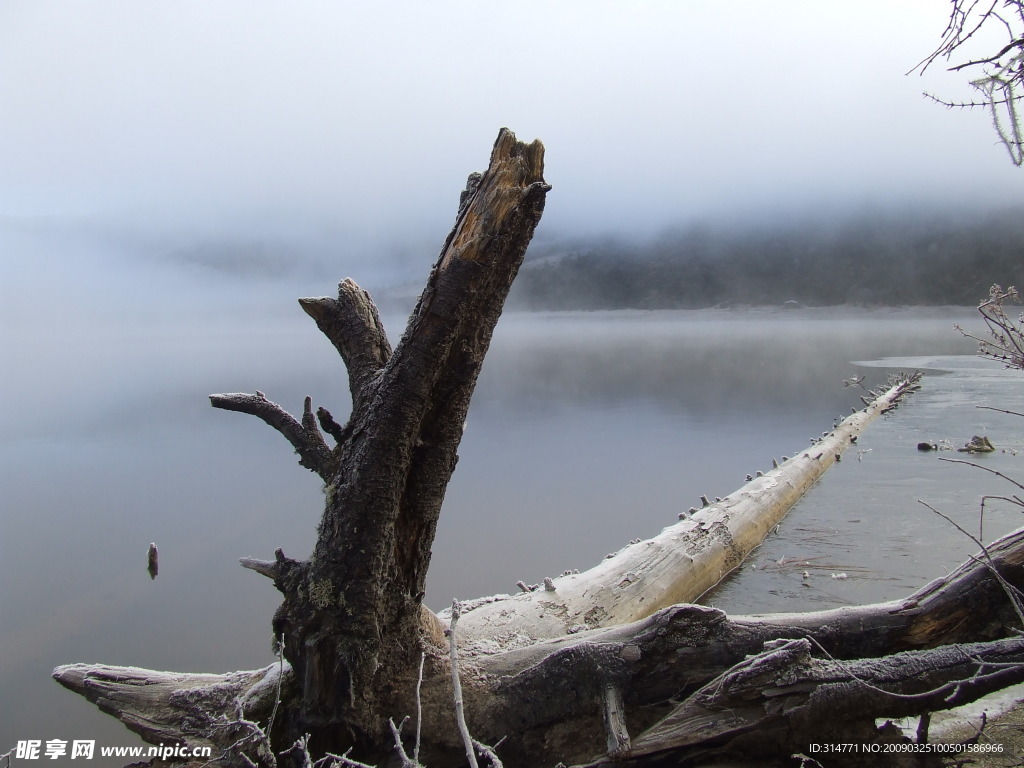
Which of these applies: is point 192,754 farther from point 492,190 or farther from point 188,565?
point 188,565

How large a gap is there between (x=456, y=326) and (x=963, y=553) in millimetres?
5608

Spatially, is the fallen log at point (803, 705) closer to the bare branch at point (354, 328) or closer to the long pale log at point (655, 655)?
the long pale log at point (655, 655)

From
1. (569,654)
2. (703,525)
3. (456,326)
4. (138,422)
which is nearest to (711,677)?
(569,654)

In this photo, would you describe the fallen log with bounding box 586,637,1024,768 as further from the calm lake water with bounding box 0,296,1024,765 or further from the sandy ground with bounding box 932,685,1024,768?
the calm lake water with bounding box 0,296,1024,765

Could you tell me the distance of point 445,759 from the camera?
2996mm

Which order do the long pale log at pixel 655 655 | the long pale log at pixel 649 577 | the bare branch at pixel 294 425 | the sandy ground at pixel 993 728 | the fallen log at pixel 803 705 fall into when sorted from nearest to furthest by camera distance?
1. the fallen log at pixel 803 705
2. the sandy ground at pixel 993 728
3. the long pale log at pixel 655 655
4. the bare branch at pixel 294 425
5. the long pale log at pixel 649 577

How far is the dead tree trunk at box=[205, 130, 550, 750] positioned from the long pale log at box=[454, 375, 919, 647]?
2.75 ft

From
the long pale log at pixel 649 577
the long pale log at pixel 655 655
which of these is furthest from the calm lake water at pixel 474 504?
the long pale log at pixel 655 655

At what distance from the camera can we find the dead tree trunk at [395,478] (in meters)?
2.81

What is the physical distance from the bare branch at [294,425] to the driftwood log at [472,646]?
11mm

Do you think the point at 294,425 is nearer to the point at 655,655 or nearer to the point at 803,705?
the point at 655,655

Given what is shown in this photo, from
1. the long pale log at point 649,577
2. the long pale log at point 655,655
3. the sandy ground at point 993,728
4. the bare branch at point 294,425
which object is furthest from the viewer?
the long pale log at point 649,577

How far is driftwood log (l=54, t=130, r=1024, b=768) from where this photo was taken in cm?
266

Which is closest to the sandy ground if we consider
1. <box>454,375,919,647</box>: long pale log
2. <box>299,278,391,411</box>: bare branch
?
<box>454,375,919,647</box>: long pale log
